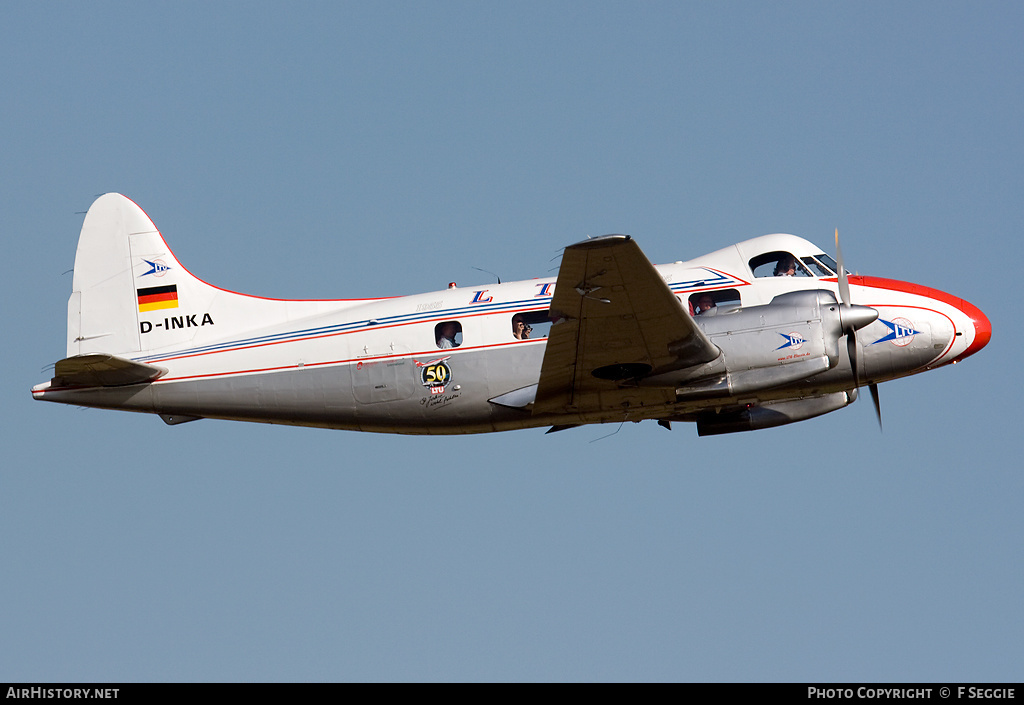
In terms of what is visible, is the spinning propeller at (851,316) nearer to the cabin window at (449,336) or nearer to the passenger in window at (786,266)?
the passenger in window at (786,266)

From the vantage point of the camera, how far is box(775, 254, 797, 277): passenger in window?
19500mm

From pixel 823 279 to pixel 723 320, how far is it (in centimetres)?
241

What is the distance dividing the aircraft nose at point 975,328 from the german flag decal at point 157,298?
1382 centimetres

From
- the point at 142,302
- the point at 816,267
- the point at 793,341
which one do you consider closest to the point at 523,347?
the point at 793,341

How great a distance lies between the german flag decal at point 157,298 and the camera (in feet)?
69.9

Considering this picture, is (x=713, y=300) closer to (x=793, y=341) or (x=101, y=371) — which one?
(x=793, y=341)

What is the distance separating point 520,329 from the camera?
62.8ft

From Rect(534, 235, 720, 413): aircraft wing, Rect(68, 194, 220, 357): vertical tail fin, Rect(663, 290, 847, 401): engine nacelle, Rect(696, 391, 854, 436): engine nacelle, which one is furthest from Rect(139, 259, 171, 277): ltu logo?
Rect(696, 391, 854, 436): engine nacelle

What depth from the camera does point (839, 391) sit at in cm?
1916

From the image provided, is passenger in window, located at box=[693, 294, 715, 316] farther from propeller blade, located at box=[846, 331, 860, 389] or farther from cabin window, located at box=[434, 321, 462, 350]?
cabin window, located at box=[434, 321, 462, 350]

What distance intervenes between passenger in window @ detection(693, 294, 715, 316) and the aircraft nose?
4100 millimetres

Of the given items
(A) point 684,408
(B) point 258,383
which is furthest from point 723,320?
(B) point 258,383

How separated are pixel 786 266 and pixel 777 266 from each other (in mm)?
151
